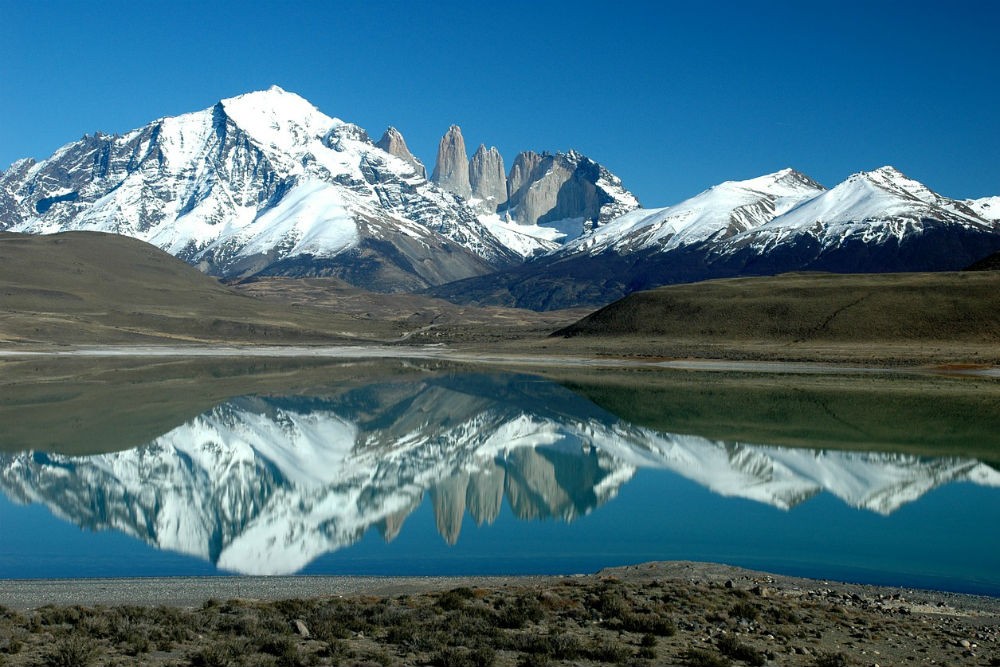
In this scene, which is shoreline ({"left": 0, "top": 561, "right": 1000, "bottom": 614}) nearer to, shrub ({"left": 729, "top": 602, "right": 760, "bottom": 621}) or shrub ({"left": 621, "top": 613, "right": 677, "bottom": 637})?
shrub ({"left": 729, "top": 602, "right": 760, "bottom": 621})

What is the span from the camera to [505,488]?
4234cm

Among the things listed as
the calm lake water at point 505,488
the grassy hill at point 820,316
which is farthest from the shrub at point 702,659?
the grassy hill at point 820,316

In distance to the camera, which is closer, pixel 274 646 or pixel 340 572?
pixel 274 646

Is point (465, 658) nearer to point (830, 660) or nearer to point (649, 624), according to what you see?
point (649, 624)

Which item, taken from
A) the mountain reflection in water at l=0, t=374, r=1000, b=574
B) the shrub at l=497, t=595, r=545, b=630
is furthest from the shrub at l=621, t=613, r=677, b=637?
the mountain reflection in water at l=0, t=374, r=1000, b=574

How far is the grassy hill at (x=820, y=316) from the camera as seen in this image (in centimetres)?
12675

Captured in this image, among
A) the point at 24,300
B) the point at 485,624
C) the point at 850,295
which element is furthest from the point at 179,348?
the point at 485,624

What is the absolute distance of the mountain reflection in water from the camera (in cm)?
3356

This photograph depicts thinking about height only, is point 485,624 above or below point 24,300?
below

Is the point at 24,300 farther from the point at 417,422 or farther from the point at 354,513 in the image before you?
the point at 354,513

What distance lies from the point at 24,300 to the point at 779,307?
137 m

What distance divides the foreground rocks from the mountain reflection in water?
8527mm

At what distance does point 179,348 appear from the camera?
496 feet

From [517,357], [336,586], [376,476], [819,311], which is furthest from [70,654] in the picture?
[819,311]
